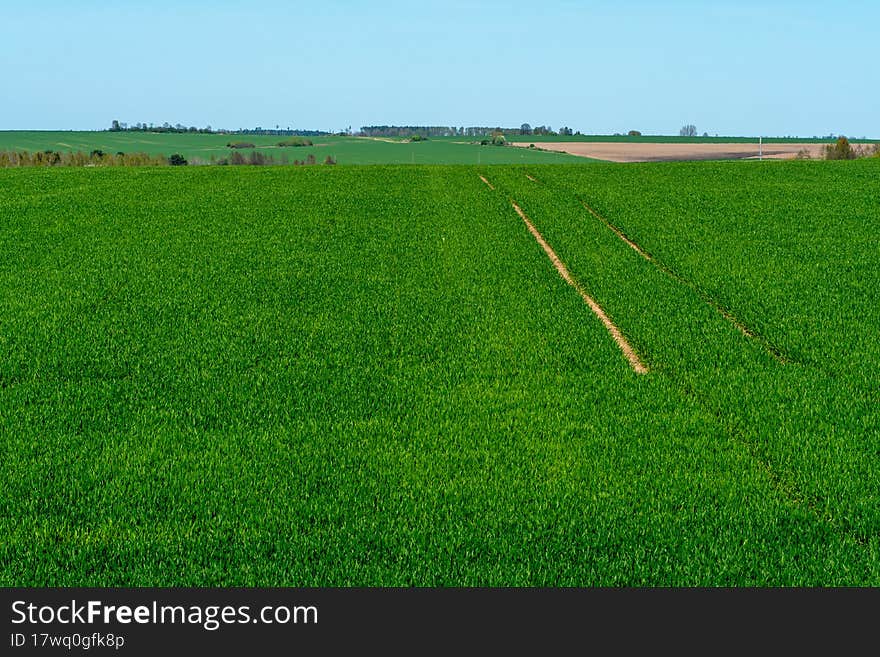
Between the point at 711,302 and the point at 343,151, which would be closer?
the point at 711,302

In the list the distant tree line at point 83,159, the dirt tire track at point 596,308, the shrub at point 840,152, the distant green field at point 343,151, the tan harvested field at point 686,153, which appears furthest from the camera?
the tan harvested field at point 686,153

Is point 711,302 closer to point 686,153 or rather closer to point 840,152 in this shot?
point 840,152

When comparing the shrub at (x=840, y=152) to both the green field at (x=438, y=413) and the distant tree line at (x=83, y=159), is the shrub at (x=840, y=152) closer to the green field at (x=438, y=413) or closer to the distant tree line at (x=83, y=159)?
the distant tree line at (x=83, y=159)

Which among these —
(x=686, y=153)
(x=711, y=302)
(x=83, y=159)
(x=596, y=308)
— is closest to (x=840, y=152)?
(x=686, y=153)

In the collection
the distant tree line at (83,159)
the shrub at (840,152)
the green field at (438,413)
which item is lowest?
the green field at (438,413)

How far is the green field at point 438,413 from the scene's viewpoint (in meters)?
6.54

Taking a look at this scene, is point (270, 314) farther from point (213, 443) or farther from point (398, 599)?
point (398, 599)

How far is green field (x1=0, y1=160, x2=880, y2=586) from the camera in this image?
258 inches

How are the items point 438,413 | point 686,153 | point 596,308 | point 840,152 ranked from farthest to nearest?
point 686,153, point 840,152, point 596,308, point 438,413

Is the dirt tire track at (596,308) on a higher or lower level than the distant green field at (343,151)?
lower

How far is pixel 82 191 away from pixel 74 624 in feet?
115

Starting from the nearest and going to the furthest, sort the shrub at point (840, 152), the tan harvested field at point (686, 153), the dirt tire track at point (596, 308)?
the dirt tire track at point (596, 308) → the shrub at point (840, 152) → the tan harvested field at point (686, 153)

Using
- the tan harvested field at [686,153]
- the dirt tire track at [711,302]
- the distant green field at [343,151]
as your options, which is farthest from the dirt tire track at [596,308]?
the tan harvested field at [686,153]

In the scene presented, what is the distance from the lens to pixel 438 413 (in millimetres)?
9852
